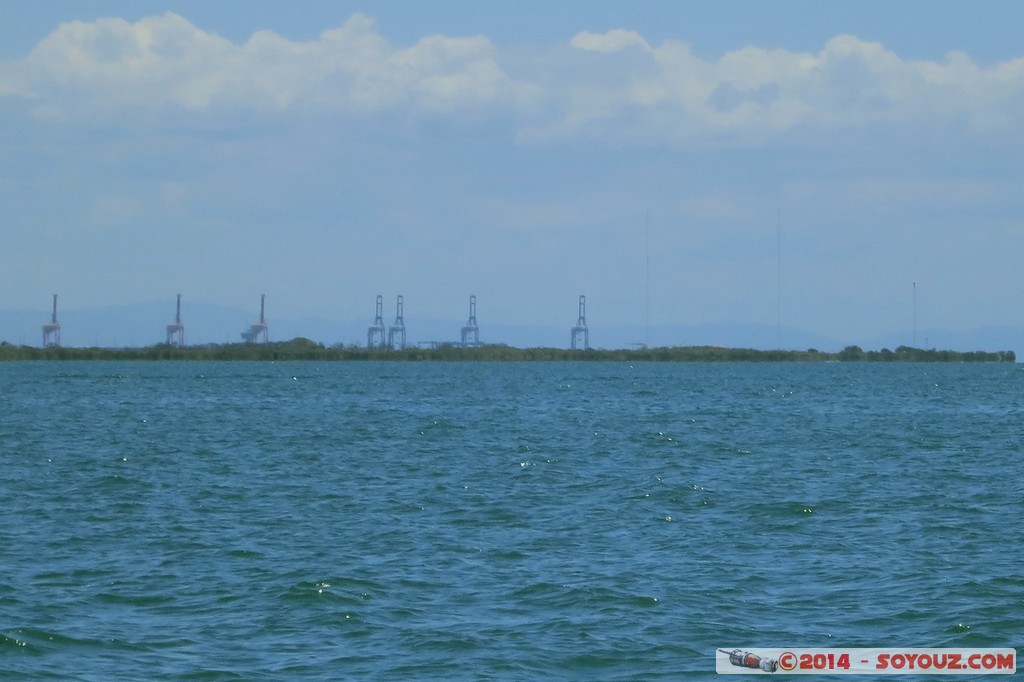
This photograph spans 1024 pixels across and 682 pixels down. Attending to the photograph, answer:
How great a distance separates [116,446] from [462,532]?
24335 millimetres

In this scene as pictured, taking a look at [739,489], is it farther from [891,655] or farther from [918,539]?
[891,655]

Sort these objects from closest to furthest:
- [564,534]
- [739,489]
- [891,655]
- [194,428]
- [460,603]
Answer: [891,655], [460,603], [564,534], [739,489], [194,428]

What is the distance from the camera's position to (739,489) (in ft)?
108

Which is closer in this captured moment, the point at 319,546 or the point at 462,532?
the point at 319,546

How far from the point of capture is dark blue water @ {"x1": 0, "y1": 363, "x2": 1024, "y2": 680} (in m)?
16.5

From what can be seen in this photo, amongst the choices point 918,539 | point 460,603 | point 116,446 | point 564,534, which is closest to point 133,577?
point 460,603

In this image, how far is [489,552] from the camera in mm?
22922

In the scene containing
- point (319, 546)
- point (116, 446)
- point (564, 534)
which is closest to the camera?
point (319, 546)

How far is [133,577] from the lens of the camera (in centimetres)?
2055

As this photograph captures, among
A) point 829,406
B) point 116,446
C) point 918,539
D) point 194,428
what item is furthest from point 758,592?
point 829,406

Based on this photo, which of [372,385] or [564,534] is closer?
[564,534]

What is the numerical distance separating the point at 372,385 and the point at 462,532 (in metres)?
88.4

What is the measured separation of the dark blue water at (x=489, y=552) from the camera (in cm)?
1653

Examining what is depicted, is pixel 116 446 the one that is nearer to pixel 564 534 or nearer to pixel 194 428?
pixel 194 428
